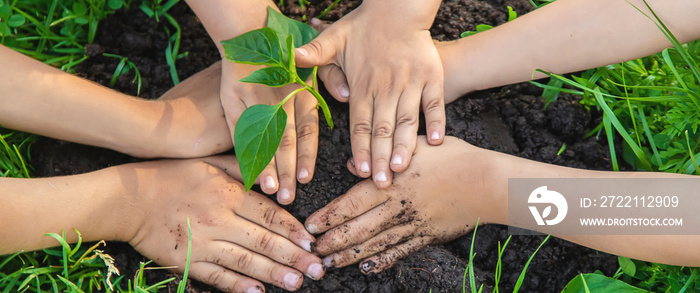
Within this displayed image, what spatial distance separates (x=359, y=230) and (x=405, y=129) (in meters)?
0.26

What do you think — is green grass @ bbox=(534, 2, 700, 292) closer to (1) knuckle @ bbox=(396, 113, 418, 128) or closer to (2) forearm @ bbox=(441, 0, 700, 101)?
(2) forearm @ bbox=(441, 0, 700, 101)

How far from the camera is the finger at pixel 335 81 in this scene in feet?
4.84

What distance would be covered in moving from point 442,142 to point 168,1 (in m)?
0.88

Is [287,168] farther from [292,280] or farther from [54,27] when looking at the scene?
[54,27]

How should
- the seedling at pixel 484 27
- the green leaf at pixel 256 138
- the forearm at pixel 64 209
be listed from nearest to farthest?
the green leaf at pixel 256 138 < the forearm at pixel 64 209 < the seedling at pixel 484 27

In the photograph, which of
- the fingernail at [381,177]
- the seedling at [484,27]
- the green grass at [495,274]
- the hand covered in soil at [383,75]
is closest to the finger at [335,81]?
the hand covered in soil at [383,75]

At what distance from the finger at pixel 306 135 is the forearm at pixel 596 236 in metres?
0.41

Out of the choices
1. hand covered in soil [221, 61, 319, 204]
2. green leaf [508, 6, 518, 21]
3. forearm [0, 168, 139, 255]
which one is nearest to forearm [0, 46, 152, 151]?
forearm [0, 168, 139, 255]

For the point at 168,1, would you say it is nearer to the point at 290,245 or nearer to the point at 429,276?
the point at 290,245

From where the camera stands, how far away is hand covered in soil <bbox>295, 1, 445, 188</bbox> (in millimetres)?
1399

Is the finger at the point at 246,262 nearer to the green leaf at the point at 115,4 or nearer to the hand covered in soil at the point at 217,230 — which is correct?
the hand covered in soil at the point at 217,230

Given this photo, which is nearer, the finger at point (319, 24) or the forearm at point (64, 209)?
the forearm at point (64, 209)

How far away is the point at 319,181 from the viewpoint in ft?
4.72

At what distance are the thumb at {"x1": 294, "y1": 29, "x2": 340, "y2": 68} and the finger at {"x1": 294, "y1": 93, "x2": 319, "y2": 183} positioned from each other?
0.35 feet
